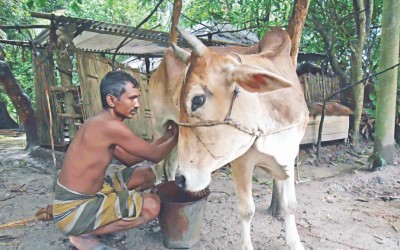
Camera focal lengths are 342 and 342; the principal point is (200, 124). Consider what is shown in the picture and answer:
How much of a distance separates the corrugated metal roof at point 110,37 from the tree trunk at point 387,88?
2974 mm

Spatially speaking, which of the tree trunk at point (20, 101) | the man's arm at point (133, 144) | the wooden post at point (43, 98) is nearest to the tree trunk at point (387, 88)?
the man's arm at point (133, 144)

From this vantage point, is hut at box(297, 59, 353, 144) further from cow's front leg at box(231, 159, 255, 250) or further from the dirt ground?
cow's front leg at box(231, 159, 255, 250)

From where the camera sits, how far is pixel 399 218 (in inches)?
137

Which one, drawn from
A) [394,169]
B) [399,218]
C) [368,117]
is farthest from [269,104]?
[368,117]

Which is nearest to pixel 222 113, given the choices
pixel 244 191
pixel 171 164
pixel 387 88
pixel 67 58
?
pixel 244 191

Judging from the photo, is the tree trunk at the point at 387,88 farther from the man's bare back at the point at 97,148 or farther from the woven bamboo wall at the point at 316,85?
the man's bare back at the point at 97,148

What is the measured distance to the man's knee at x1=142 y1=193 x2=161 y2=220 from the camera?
107 inches

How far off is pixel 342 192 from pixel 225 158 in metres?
2.81

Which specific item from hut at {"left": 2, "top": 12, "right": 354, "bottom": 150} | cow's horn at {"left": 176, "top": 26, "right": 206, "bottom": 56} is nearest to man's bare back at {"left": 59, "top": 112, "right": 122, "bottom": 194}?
cow's horn at {"left": 176, "top": 26, "right": 206, "bottom": 56}

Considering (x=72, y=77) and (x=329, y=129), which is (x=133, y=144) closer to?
(x=72, y=77)

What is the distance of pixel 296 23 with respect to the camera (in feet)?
11.6

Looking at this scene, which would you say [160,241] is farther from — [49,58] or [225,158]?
[49,58]

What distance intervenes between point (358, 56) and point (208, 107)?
5433mm

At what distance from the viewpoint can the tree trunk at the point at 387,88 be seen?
498 centimetres
